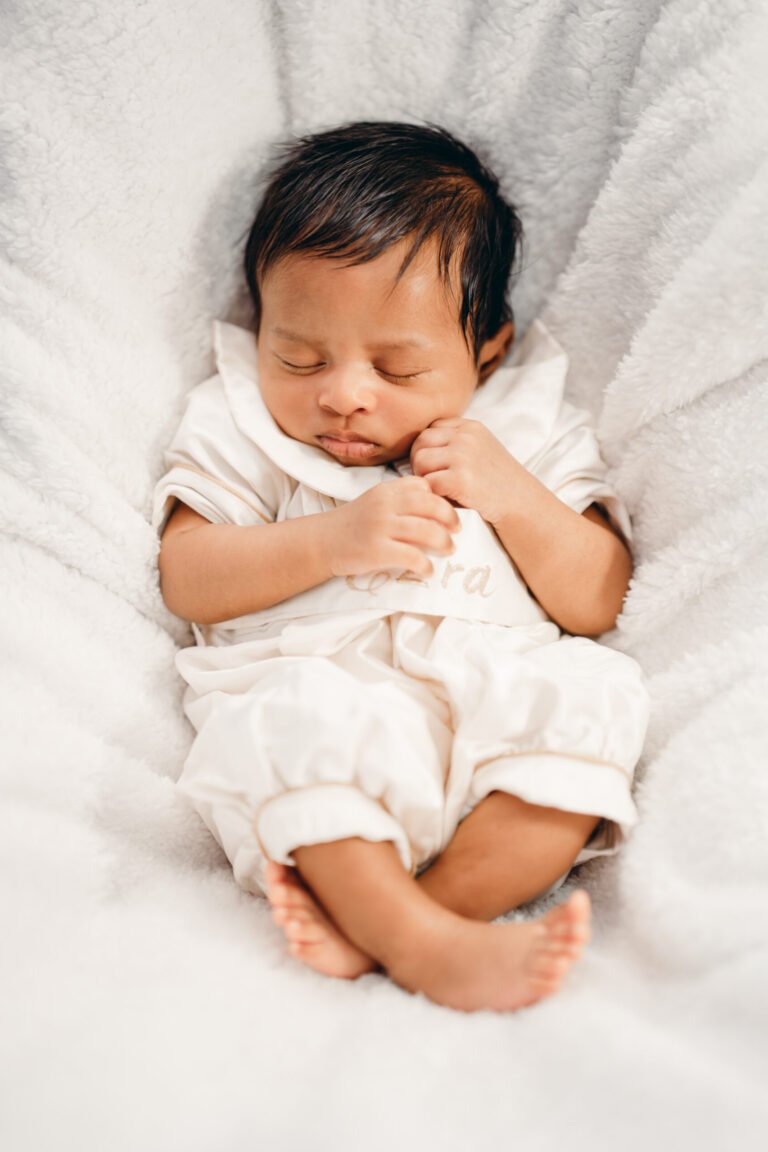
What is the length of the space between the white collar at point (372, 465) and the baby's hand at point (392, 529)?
0.34 feet

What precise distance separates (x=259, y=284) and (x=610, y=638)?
0.63 meters

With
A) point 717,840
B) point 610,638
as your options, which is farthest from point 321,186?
point 717,840

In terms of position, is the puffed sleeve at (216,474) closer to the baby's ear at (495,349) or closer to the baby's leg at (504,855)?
the baby's ear at (495,349)

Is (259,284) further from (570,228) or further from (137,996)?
(137,996)

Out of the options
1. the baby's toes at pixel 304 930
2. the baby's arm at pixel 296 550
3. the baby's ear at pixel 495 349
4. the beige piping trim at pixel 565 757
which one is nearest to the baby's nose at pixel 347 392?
the baby's arm at pixel 296 550

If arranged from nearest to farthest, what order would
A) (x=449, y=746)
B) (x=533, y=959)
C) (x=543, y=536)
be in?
(x=533, y=959) < (x=449, y=746) < (x=543, y=536)

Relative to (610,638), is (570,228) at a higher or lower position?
higher

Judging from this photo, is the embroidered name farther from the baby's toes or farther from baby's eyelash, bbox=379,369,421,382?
the baby's toes

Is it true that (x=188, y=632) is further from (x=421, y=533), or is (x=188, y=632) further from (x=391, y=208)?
(x=391, y=208)

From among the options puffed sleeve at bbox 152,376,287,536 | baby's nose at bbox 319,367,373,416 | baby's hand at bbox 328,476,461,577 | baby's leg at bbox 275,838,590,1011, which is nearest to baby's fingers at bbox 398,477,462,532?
baby's hand at bbox 328,476,461,577

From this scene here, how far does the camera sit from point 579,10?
125 cm

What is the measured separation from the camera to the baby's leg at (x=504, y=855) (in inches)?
38.2

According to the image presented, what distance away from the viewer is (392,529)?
1.08 metres

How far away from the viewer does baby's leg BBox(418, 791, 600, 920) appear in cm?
97
